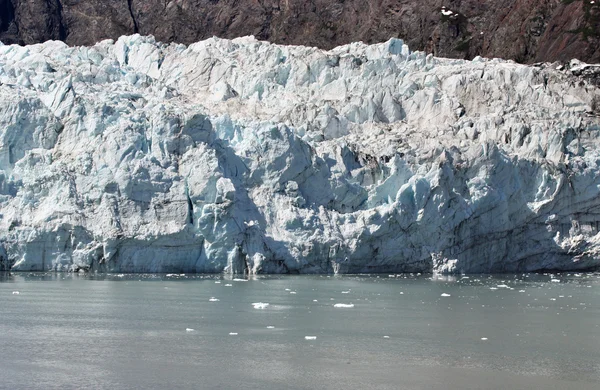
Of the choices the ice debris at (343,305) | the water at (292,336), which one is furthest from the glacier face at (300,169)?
the ice debris at (343,305)

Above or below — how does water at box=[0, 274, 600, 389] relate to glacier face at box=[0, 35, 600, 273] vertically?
below

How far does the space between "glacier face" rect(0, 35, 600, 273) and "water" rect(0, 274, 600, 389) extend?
96.0 inches

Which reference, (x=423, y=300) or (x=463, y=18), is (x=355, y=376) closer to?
(x=423, y=300)

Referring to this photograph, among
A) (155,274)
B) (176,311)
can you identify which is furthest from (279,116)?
(176,311)

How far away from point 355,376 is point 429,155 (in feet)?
52.4

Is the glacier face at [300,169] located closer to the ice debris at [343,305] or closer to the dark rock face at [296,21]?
the ice debris at [343,305]

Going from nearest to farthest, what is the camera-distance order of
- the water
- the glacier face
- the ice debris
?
the water → the ice debris → the glacier face

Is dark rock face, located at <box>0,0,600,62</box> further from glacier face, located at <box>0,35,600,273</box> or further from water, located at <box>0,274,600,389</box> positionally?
water, located at <box>0,274,600,389</box>

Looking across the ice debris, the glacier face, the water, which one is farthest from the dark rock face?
the ice debris

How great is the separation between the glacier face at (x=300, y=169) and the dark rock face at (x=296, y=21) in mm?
8904

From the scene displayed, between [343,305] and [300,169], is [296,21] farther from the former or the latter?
[343,305]

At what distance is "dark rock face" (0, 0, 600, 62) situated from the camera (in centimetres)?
3847

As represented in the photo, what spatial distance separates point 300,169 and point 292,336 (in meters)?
11.9

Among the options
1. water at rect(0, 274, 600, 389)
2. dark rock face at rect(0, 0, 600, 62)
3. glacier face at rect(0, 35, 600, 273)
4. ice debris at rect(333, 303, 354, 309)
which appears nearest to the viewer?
water at rect(0, 274, 600, 389)
